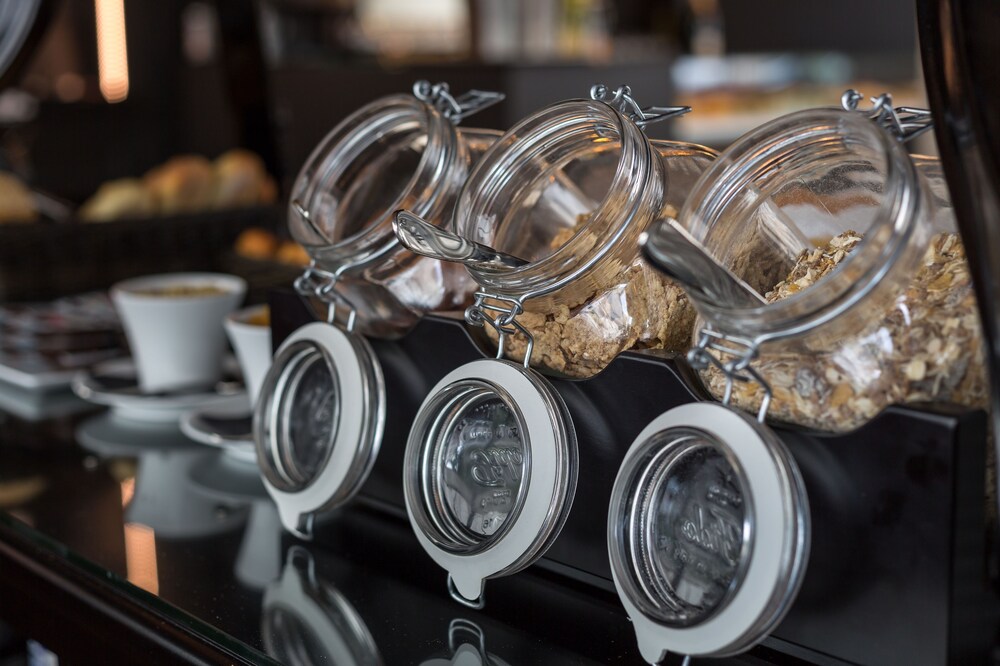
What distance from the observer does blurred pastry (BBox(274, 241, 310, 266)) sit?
98cm

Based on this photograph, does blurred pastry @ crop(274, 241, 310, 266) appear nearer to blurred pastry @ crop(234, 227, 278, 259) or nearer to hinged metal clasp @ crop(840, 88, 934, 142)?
blurred pastry @ crop(234, 227, 278, 259)

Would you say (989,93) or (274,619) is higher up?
(989,93)

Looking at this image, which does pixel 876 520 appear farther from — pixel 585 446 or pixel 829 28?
pixel 829 28

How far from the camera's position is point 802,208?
0.43 meters

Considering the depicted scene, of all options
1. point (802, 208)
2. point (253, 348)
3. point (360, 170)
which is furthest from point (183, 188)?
point (802, 208)

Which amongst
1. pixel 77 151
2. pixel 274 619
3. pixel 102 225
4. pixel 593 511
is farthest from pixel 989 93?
pixel 77 151

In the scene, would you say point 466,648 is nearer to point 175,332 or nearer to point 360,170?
point 360,170

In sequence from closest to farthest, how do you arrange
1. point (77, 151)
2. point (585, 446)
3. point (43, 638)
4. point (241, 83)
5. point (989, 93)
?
point (989, 93), point (585, 446), point (43, 638), point (241, 83), point (77, 151)

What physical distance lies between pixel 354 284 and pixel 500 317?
12 cm

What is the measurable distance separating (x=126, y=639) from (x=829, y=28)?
3.46 m

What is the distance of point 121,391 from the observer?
0.81 metres

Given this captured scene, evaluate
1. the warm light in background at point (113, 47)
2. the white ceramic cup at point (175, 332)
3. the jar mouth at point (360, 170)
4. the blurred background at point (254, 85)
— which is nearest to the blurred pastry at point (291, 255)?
the blurred background at point (254, 85)

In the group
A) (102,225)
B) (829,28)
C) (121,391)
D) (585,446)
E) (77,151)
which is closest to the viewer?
(585,446)

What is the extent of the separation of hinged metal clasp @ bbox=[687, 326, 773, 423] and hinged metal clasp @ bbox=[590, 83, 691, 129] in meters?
0.11
